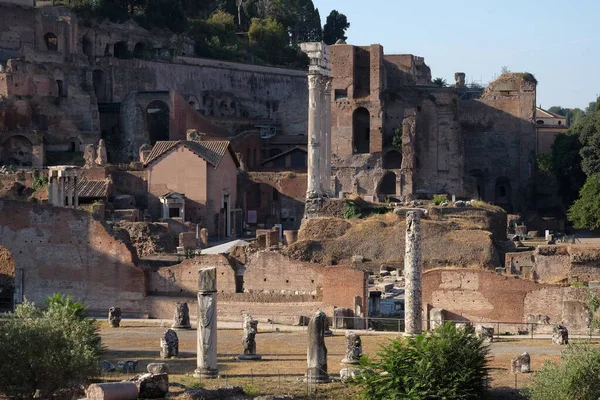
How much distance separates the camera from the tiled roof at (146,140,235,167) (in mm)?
58188

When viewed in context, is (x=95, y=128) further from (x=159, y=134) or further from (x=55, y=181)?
(x=55, y=181)

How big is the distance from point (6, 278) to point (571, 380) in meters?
22.7

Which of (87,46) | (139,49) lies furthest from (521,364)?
(139,49)

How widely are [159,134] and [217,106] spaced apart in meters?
6.70

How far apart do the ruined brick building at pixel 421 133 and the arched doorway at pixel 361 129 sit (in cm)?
5

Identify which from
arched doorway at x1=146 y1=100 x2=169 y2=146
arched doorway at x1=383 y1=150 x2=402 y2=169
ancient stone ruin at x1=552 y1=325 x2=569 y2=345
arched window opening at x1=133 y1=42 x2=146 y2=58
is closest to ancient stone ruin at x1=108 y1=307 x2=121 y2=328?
ancient stone ruin at x1=552 y1=325 x2=569 y2=345

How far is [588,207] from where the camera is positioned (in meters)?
61.9

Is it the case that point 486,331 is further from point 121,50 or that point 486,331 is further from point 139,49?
point 139,49

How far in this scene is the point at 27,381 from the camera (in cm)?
2655

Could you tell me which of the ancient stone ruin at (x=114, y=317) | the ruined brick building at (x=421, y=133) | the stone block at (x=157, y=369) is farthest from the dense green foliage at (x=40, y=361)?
the ruined brick building at (x=421, y=133)

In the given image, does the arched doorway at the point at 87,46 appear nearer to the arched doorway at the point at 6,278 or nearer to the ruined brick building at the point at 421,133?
the ruined brick building at the point at 421,133

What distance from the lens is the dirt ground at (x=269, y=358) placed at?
2789cm

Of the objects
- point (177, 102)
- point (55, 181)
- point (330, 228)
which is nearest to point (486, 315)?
point (330, 228)

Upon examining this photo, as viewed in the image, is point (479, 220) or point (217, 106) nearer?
point (479, 220)
